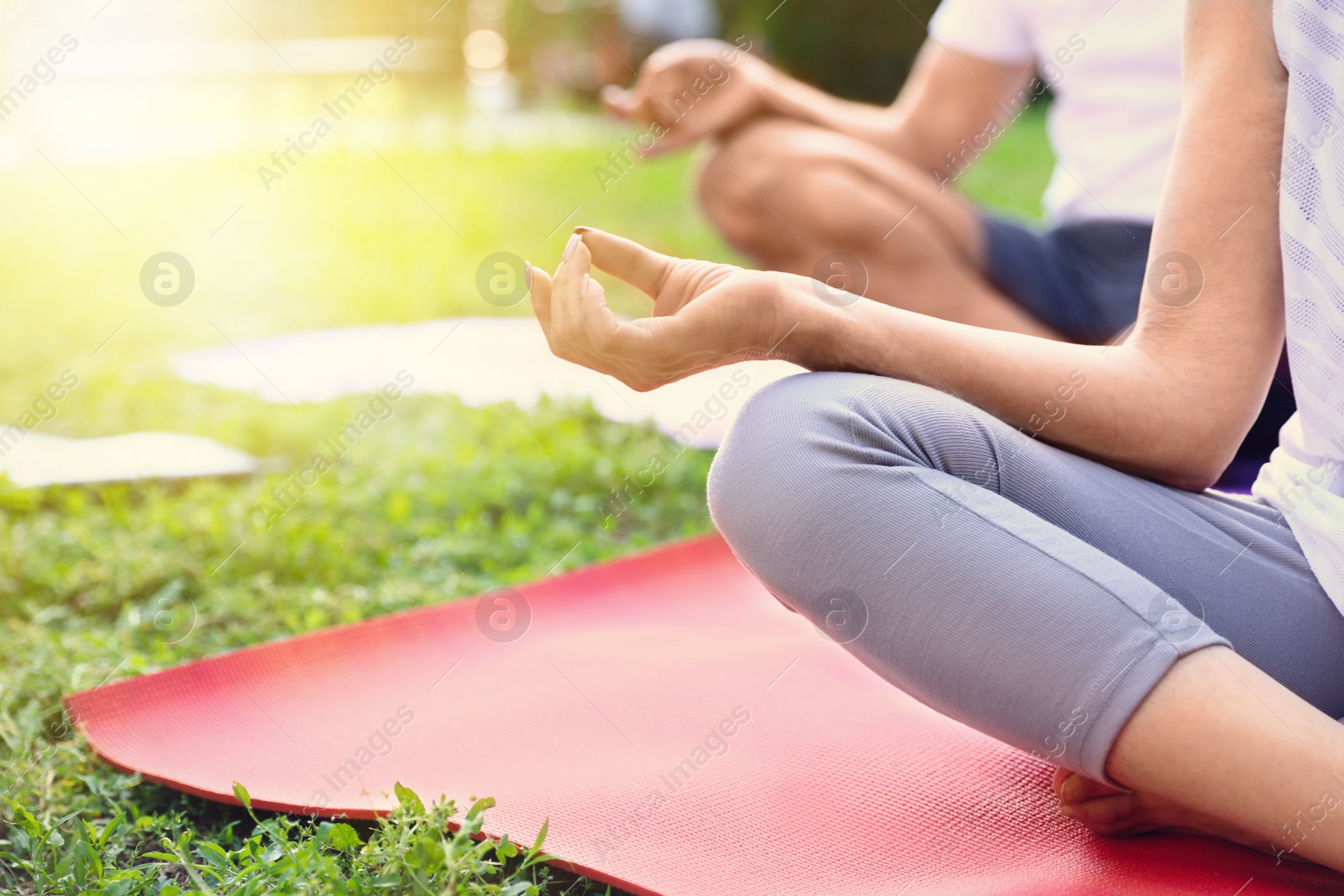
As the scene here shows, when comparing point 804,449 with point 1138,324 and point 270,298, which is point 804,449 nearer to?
point 1138,324

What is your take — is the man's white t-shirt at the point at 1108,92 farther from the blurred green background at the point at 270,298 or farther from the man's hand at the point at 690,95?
the blurred green background at the point at 270,298

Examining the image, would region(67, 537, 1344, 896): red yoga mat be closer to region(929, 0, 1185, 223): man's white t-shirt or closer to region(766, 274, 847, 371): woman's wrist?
region(766, 274, 847, 371): woman's wrist

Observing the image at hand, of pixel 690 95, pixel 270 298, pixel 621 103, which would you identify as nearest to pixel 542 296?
pixel 621 103

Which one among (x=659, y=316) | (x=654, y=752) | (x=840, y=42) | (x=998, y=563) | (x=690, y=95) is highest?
(x=659, y=316)

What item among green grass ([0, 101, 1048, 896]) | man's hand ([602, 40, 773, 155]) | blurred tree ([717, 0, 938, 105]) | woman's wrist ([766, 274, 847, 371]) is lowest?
blurred tree ([717, 0, 938, 105])

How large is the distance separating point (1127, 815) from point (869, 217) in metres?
1.72

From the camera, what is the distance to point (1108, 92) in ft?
7.11

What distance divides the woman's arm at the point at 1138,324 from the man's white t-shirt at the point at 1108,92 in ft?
3.60

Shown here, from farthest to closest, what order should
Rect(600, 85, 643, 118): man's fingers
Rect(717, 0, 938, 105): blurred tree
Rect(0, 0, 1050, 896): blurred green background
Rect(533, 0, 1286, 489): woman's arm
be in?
Rect(717, 0, 938, 105): blurred tree, Rect(600, 85, 643, 118): man's fingers, Rect(0, 0, 1050, 896): blurred green background, Rect(533, 0, 1286, 489): woman's arm

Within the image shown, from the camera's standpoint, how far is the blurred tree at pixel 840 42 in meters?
9.45

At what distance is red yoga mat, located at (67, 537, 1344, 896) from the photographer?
1103mm

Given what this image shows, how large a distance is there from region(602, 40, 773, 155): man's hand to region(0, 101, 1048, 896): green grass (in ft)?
2.31

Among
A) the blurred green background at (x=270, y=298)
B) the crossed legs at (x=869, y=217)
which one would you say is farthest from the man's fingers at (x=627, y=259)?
the crossed legs at (x=869, y=217)

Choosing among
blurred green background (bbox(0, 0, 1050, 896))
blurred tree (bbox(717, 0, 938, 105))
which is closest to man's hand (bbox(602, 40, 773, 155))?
blurred green background (bbox(0, 0, 1050, 896))
